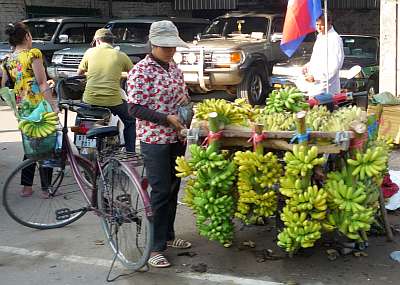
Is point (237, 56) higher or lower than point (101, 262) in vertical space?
higher

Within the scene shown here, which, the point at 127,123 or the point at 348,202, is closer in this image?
the point at 348,202

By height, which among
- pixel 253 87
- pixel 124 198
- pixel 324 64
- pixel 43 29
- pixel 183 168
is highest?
pixel 43 29

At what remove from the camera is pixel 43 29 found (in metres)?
15.3

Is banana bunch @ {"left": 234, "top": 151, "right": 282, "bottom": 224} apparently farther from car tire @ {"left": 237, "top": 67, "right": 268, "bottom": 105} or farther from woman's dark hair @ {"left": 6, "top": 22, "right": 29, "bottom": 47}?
car tire @ {"left": 237, "top": 67, "right": 268, "bottom": 105}

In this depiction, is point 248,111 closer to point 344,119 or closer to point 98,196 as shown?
point 344,119

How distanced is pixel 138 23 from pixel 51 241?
9816mm

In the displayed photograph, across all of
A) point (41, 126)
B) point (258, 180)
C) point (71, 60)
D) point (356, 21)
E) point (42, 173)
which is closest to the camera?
point (258, 180)

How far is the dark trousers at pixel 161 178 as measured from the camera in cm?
439

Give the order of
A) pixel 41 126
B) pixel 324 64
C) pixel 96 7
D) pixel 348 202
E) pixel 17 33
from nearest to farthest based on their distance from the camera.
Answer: pixel 348 202, pixel 41 126, pixel 17 33, pixel 324 64, pixel 96 7

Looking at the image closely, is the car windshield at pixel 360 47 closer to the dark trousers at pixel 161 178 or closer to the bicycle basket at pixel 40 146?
the bicycle basket at pixel 40 146

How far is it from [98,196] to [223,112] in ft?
4.12

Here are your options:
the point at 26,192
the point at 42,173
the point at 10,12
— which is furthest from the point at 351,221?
the point at 10,12

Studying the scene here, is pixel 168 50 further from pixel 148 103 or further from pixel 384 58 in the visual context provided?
pixel 384 58

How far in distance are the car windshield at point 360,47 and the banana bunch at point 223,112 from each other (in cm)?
868
